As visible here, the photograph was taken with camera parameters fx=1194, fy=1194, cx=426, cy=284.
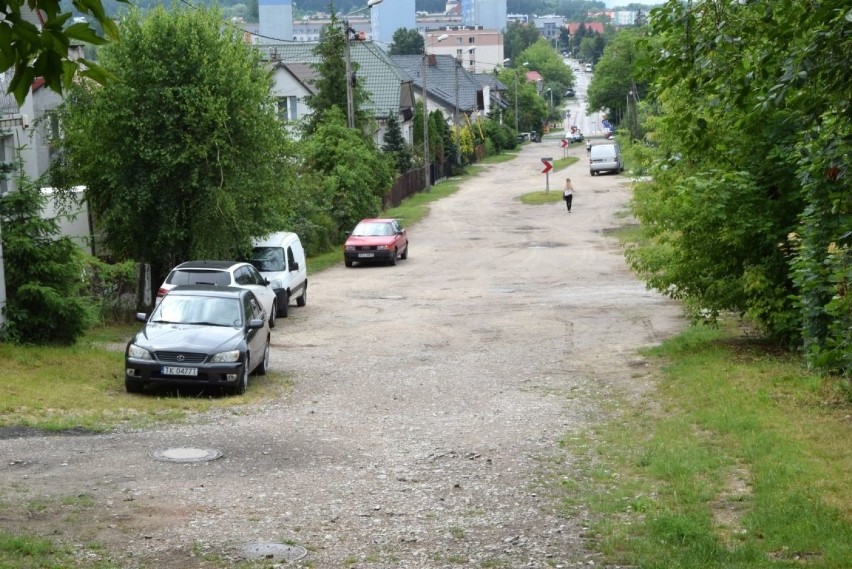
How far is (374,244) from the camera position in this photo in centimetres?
3653

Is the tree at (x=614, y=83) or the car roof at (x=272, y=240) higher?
the tree at (x=614, y=83)

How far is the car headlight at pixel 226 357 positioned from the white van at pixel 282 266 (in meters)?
9.45

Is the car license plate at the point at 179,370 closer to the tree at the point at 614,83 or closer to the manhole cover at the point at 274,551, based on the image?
the manhole cover at the point at 274,551

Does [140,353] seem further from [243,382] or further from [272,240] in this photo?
[272,240]

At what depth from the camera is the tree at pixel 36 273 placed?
61.3 ft

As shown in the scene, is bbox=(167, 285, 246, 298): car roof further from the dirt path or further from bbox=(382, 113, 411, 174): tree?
bbox=(382, 113, 411, 174): tree

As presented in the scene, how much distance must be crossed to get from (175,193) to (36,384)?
9365 millimetres

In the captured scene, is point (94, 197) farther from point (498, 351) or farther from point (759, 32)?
point (759, 32)

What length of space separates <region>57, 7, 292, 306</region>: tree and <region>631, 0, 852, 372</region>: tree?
336 inches

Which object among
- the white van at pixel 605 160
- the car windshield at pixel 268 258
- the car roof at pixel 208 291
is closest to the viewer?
the car roof at pixel 208 291

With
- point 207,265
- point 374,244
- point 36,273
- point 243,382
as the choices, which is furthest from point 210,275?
point 374,244

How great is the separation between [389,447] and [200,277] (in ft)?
33.7

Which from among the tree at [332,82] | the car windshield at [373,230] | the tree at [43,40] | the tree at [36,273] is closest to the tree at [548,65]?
the tree at [332,82]

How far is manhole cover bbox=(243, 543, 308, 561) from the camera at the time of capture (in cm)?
853
